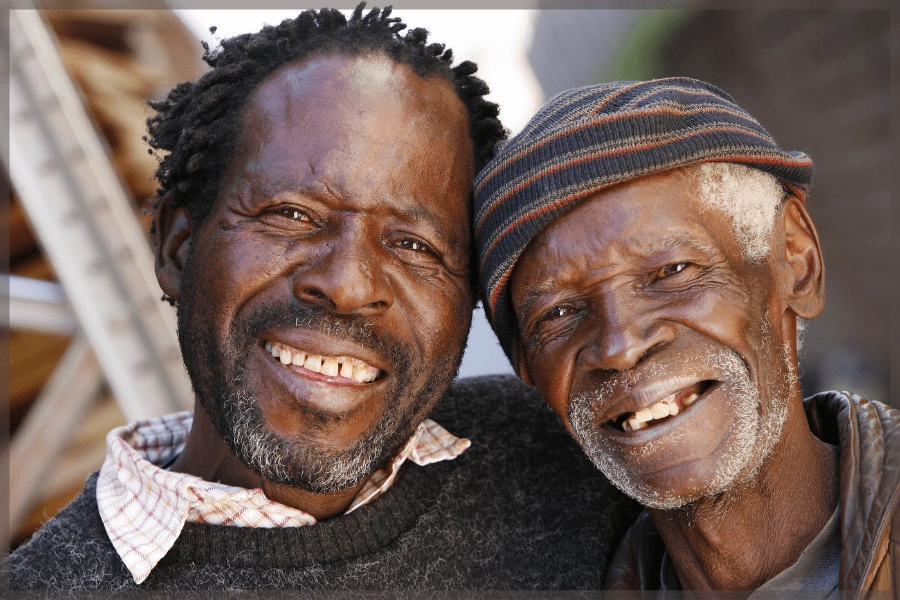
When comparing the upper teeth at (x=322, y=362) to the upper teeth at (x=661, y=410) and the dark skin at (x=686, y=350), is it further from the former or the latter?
the upper teeth at (x=661, y=410)

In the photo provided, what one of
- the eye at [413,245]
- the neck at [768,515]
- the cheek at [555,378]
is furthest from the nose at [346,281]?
the neck at [768,515]

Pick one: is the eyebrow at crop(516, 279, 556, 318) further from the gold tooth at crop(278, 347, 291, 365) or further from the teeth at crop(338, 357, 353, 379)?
the gold tooth at crop(278, 347, 291, 365)

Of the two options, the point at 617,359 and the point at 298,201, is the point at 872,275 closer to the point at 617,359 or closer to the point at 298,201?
the point at 617,359

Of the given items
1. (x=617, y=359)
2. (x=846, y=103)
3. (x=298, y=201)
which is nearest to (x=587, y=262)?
(x=617, y=359)

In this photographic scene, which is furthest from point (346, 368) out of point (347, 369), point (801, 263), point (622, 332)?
point (801, 263)

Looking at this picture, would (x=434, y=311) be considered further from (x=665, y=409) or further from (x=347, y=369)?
(x=665, y=409)

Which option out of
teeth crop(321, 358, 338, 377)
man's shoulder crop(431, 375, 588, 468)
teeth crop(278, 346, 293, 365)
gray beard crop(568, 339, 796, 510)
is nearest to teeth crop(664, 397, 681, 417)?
gray beard crop(568, 339, 796, 510)

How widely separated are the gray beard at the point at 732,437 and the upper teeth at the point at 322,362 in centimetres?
62

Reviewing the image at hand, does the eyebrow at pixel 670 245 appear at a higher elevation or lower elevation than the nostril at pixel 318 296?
higher

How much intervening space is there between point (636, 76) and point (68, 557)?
3.37m

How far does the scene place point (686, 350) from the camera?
1975 mm

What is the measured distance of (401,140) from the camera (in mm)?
2270

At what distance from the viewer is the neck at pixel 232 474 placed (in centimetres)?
231

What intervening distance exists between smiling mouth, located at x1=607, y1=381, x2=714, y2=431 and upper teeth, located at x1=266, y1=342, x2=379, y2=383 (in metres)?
0.72
